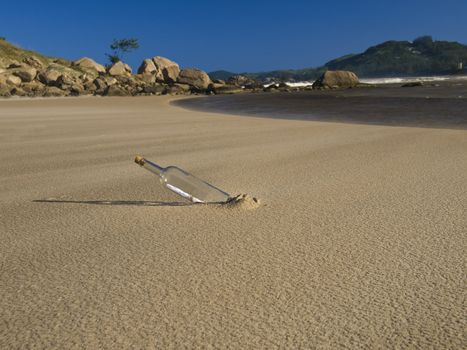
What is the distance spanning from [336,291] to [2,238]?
126 centimetres

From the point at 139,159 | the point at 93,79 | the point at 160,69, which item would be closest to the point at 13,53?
the point at 93,79

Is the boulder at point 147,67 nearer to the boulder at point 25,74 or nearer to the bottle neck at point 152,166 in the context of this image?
the boulder at point 25,74

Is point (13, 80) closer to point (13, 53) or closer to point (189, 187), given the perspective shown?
point (13, 53)

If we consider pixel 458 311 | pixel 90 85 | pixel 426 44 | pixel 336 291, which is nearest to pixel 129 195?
pixel 336 291

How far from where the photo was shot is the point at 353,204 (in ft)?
6.81

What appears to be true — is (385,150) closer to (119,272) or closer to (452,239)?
(452,239)

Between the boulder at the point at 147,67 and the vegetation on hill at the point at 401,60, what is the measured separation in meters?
58.3

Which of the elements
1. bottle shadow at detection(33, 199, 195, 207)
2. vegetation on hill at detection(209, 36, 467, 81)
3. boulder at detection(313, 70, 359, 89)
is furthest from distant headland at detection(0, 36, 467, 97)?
vegetation on hill at detection(209, 36, 467, 81)

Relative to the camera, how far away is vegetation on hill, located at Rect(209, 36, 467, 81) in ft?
331

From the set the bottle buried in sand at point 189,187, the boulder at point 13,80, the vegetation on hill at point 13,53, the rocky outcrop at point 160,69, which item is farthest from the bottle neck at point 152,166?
Answer: the vegetation on hill at point 13,53

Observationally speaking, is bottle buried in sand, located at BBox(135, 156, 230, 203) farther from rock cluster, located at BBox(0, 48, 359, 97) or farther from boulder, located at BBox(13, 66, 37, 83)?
boulder, located at BBox(13, 66, 37, 83)

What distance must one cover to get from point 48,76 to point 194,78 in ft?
33.1

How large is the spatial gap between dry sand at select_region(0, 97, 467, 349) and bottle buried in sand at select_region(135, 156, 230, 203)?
0.30 feet

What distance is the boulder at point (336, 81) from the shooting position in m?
31.3
